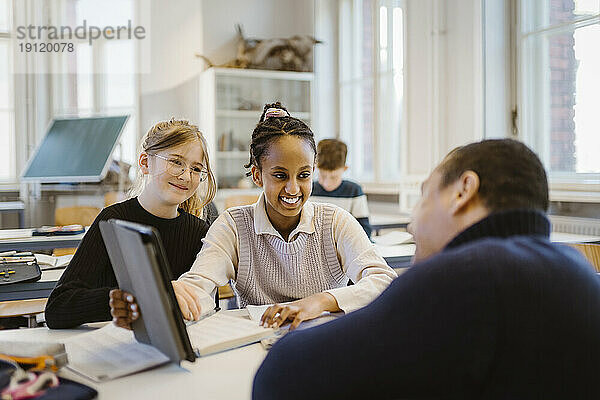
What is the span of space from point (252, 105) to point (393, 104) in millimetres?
1382

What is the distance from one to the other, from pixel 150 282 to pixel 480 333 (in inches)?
21.6

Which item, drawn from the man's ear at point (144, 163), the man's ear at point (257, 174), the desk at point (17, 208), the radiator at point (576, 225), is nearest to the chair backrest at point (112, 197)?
the desk at point (17, 208)

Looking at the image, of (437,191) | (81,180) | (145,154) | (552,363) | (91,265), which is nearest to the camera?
(552,363)

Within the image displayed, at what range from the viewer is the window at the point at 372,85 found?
5426 millimetres

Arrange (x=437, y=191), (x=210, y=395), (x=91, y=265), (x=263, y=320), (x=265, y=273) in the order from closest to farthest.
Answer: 1. (x=437, y=191)
2. (x=210, y=395)
3. (x=263, y=320)
4. (x=91, y=265)
5. (x=265, y=273)

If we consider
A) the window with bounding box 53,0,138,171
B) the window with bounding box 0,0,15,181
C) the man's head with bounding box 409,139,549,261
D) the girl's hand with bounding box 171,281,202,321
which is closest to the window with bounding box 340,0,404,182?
the window with bounding box 53,0,138,171

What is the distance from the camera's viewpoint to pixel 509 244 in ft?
2.14

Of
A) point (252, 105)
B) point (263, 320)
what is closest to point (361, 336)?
point (263, 320)

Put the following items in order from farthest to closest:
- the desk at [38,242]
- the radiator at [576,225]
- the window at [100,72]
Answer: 1. the window at [100,72]
2. the radiator at [576,225]
3. the desk at [38,242]

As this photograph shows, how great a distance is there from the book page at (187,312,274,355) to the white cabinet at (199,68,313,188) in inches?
173

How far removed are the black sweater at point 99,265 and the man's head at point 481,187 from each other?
0.89 m

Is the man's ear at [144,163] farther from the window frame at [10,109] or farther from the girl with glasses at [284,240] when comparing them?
the window frame at [10,109]

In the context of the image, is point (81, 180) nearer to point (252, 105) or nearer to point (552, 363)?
point (252, 105)

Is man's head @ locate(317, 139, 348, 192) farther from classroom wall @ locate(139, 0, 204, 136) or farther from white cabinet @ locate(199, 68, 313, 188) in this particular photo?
classroom wall @ locate(139, 0, 204, 136)
